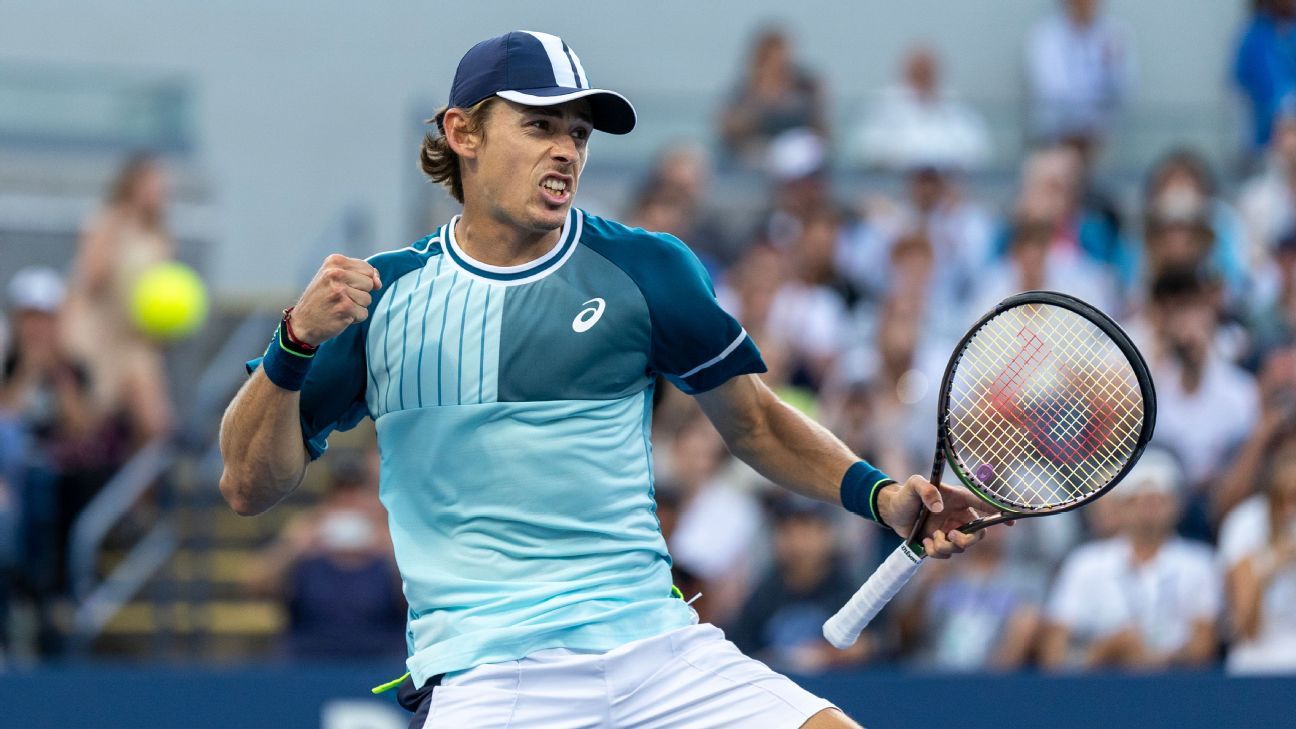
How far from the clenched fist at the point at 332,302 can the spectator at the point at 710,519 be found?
487 cm

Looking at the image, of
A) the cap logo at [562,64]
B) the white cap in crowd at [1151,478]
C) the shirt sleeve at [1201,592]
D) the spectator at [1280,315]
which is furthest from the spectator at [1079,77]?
the cap logo at [562,64]

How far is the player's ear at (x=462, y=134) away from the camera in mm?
4508

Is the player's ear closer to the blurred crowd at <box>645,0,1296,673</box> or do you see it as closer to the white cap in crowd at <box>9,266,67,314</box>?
the blurred crowd at <box>645,0,1296,673</box>

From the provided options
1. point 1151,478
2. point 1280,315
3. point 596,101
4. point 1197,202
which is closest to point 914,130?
point 1197,202

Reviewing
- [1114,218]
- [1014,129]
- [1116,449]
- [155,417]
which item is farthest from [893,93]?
[1116,449]

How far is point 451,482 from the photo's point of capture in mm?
4309

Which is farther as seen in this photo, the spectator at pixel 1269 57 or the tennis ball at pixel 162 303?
the spectator at pixel 1269 57

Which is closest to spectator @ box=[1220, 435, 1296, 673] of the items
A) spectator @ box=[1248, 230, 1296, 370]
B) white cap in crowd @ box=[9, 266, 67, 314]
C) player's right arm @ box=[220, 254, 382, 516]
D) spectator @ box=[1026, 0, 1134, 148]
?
spectator @ box=[1248, 230, 1296, 370]

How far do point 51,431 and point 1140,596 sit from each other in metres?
5.42

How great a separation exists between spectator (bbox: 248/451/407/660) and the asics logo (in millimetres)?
4496

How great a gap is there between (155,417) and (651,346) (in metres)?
6.63

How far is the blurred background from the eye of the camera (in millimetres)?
7961

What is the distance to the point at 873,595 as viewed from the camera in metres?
4.38

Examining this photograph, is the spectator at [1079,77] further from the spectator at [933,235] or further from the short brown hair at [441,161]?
the short brown hair at [441,161]
